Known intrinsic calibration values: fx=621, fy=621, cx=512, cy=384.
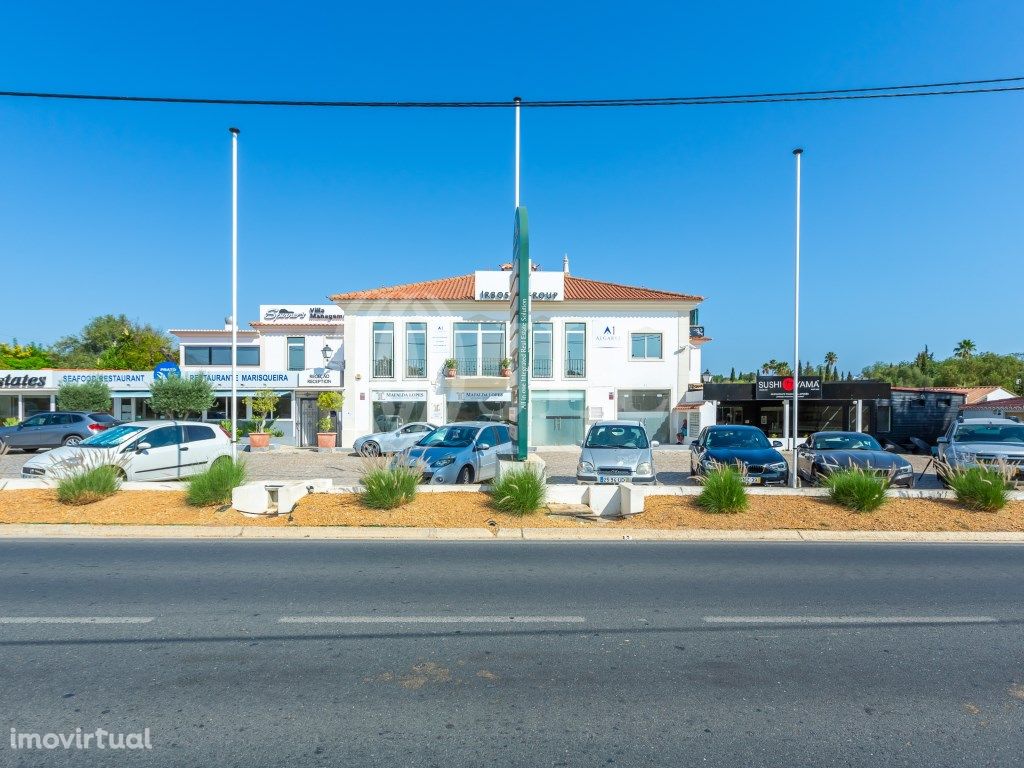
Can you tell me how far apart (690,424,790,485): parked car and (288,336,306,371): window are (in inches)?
990

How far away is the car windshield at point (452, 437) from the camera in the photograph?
14660 mm

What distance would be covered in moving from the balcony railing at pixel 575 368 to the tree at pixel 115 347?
Result: 35.8 m

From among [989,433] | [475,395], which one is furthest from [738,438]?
[475,395]

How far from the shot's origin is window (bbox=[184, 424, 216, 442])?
14.2m

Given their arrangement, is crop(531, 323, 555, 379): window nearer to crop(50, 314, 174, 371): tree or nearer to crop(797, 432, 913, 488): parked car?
crop(797, 432, 913, 488): parked car

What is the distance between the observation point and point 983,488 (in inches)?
400

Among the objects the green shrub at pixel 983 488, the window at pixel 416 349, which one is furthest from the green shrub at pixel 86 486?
the window at pixel 416 349

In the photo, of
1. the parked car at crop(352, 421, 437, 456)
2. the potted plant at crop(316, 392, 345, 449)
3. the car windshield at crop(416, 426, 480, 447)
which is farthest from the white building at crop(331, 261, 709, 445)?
the car windshield at crop(416, 426, 480, 447)

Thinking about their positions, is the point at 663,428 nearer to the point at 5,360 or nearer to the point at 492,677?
the point at 492,677

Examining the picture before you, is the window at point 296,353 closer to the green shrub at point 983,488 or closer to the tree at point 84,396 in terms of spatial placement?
the tree at point 84,396

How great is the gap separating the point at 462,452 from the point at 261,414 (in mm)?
19869

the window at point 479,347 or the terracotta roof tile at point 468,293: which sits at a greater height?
the terracotta roof tile at point 468,293

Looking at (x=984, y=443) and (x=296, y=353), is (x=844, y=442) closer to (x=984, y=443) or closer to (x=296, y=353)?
(x=984, y=443)

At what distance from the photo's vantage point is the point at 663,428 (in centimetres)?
3080
